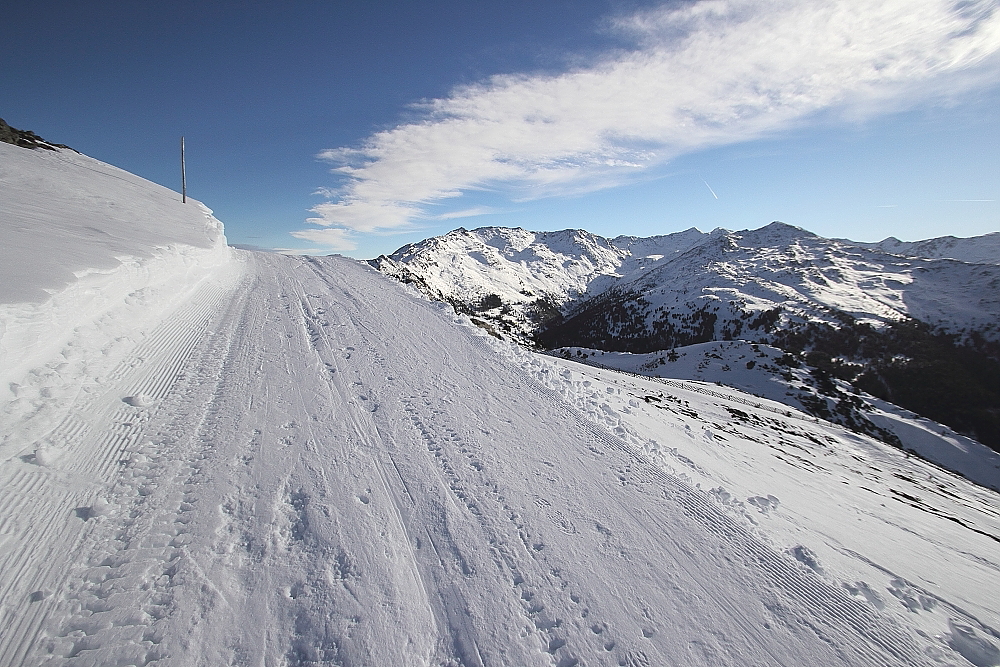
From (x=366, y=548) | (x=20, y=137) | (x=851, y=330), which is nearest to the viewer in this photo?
(x=366, y=548)

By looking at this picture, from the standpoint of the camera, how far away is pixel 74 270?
7.19 m

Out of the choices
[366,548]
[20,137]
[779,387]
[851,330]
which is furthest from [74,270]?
[851,330]

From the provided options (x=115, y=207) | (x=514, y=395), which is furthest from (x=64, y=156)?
(x=514, y=395)

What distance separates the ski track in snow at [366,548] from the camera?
3.31 metres

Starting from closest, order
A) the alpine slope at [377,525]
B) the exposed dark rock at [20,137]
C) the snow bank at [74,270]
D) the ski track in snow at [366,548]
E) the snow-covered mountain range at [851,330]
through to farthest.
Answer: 1. the ski track in snow at [366,548]
2. the alpine slope at [377,525]
3. the snow bank at [74,270]
4. the exposed dark rock at [20,137]
5. the snow-covered mountain range at [851,330]

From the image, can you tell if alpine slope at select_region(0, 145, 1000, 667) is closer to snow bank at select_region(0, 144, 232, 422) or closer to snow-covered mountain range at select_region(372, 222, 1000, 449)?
snow bank at select_region(0, 144, 232, 422)

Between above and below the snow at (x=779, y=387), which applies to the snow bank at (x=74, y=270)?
above

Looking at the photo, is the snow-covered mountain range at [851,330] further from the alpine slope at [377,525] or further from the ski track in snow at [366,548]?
the ski track in snow at [366,548]

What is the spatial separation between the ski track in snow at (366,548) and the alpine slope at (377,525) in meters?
0.03

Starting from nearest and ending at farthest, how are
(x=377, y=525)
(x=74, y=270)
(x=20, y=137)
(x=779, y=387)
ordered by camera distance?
(x=377, y=525) → (x=74, y=270) → (x=20, y=137) → (x=779, y=387)

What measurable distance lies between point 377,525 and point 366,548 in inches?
13.2

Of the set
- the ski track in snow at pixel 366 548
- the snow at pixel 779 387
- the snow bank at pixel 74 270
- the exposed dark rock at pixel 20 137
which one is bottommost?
the snow at pixel 779 387

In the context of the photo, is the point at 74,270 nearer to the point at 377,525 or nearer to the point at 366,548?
the point at 377,525

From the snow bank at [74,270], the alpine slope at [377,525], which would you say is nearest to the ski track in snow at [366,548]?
the alpine slope at [377,525]
